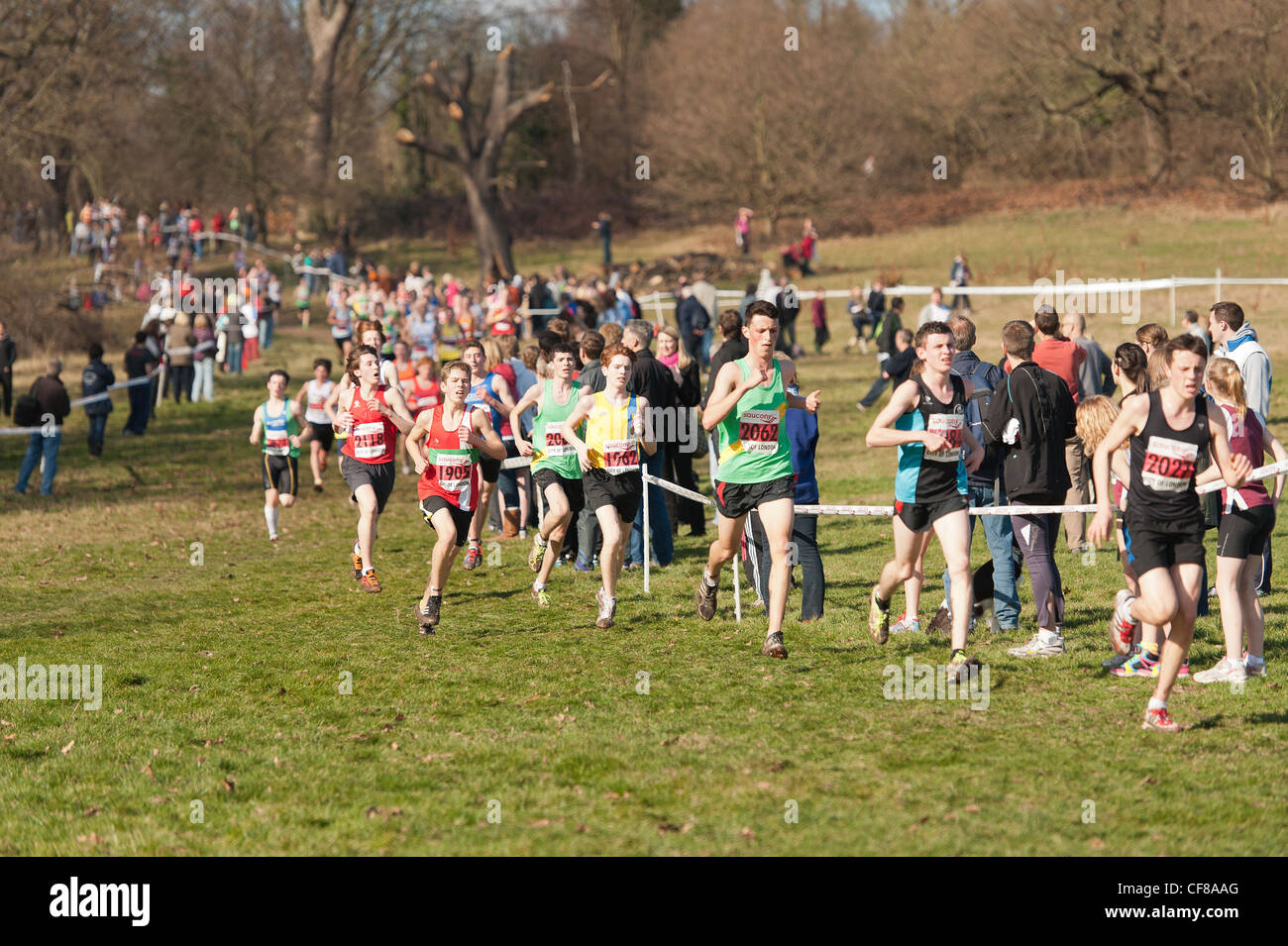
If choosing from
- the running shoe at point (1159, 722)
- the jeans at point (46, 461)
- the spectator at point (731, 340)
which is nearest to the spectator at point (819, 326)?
the jeans at point (46, 461)

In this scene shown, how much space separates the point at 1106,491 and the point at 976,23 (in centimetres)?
4425

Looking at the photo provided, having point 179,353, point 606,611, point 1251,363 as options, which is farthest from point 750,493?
point 179,353

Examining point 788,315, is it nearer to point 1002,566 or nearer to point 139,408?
point 139,408

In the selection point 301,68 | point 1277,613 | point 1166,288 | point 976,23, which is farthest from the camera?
point 301,68

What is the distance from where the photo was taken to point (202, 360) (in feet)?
82.2

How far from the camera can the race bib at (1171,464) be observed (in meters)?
6.88

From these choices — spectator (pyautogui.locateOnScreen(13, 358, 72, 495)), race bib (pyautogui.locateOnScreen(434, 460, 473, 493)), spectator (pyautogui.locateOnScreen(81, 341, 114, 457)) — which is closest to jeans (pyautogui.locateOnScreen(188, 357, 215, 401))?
spectator (pyautogui.locateOnScreen(81, 341, 114, 457))

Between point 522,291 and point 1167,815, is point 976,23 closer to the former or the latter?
point 522,291

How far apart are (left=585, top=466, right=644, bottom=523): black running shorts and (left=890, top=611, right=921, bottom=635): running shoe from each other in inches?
81.1

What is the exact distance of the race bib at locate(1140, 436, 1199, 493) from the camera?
6.88 m

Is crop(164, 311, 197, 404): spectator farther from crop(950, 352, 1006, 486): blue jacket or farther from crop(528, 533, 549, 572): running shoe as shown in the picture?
crop(950, 352, 1006, 486): blue jacket

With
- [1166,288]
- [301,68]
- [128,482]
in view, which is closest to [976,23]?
[1166,288]

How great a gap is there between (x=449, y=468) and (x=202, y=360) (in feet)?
55.1

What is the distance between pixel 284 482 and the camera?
14.0 metres
